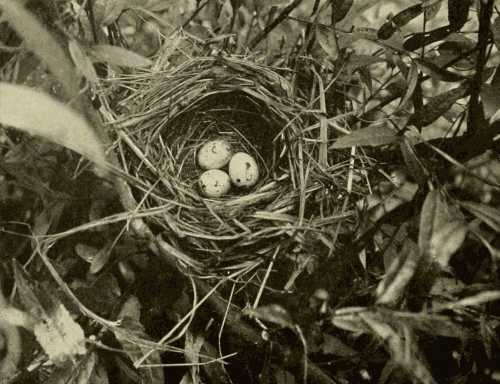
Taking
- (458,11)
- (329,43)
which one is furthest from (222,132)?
(458,11)

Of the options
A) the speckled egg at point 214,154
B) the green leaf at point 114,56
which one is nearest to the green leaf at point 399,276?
the green leaf at point 114,56

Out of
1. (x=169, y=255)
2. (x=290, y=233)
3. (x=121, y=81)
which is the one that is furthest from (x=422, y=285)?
(x=121, y=81)

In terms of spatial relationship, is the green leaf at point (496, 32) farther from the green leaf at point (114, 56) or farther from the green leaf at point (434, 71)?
the green leaf at point (114, 56)

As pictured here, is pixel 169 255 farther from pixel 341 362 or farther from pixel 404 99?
pixel 404 99

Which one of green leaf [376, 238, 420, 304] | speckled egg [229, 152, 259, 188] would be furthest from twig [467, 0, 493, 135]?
speckled egg [229, 152, 259, 188]

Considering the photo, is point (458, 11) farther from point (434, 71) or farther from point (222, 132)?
point (222, 132)

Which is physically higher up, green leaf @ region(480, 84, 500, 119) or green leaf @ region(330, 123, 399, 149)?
green leaf @ region(480, 84, 500, 119)

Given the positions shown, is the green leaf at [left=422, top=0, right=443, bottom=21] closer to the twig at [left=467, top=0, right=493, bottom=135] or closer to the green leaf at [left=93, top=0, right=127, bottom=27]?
the twig at [left=467, top=0, right=493, bottom=135]
